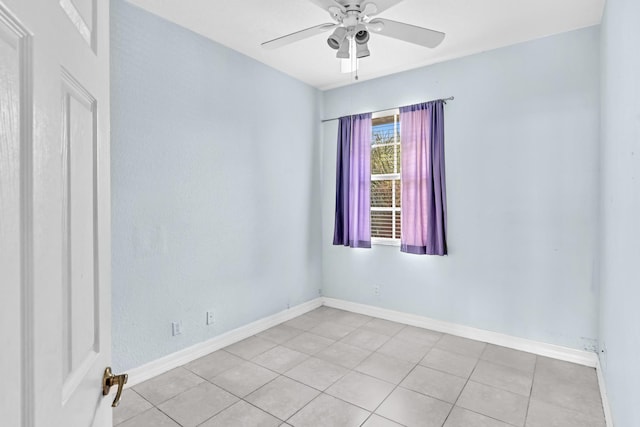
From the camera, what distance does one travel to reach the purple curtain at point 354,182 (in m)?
4.02

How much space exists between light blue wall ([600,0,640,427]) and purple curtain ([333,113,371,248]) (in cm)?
217

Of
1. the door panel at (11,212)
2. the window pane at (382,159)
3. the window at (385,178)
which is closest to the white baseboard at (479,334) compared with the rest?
the window at (385,178)

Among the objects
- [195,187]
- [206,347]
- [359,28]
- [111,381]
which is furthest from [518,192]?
[111,381]

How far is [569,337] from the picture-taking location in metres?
2.89

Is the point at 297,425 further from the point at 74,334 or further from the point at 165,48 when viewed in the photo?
the point at 165,48

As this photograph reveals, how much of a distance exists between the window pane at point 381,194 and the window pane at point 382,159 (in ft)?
0.46

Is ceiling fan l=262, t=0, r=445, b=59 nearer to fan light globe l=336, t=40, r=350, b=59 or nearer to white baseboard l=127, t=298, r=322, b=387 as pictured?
fan light globe l=336, t=40, r=350, b=59

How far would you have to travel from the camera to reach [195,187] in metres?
2.95

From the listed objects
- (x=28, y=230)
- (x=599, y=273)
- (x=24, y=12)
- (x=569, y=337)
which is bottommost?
(x=569, y=337)

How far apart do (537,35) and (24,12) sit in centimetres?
362

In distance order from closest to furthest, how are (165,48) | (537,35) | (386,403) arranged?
(386,403), (165,48), (537,35)

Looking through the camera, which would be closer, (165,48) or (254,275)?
(165,48)

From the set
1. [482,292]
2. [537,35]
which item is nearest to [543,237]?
[482,292]

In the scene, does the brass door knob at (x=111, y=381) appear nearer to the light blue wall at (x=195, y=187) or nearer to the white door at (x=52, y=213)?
the white door at (x=52, y=213)
